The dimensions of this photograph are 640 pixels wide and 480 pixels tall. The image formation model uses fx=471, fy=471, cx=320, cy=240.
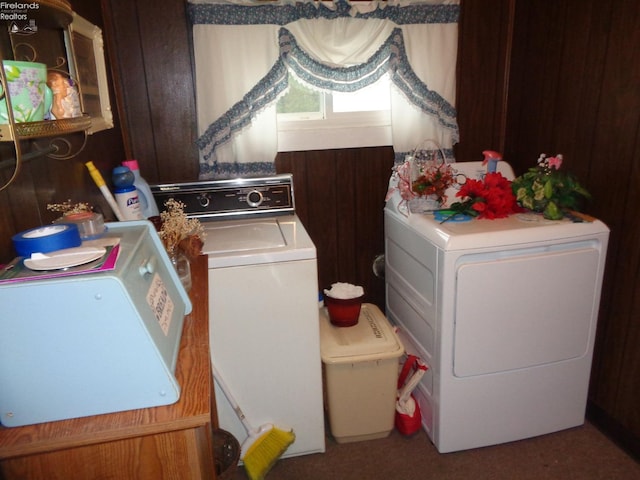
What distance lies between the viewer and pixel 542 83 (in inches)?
88.4

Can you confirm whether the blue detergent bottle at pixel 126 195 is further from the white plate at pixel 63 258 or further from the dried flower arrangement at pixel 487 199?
the dried flower arrangement at pixel 487 199

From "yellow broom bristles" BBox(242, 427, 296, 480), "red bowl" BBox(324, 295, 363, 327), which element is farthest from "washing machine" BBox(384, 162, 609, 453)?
"yellow broom bristles" BBox(242, 427, 296, 480)

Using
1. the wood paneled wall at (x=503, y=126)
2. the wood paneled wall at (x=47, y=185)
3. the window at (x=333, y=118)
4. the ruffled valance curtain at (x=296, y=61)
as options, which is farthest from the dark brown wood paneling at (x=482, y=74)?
the wood paneled wall at (x=47, y=185)

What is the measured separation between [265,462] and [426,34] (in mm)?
2071

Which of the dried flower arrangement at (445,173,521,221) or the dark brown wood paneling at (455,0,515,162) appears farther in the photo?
the dark brown wood paneling at (455,0,515,162)

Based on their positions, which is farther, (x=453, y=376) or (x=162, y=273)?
(x=453, y=376)

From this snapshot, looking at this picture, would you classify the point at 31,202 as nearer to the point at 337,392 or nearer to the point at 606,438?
the point at 337,392

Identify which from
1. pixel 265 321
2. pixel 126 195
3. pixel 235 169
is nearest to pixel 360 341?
pixel 265 321

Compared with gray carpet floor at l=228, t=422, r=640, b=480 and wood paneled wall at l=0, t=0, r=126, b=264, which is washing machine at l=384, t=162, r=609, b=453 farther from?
wood paneled wall at l=0, t=0, r=126, b=264

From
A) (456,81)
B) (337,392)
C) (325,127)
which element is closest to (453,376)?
(337,392)

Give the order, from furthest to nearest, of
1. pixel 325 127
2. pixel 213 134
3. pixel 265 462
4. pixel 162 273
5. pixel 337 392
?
pixel 325 127 < pixel 213 134 < pixel 337 392 < pixel 265 462 < pixel 162 273

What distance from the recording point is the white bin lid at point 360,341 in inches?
79.4

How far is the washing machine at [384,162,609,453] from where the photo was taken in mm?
1809

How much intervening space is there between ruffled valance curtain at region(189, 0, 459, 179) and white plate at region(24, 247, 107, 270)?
1477mm
